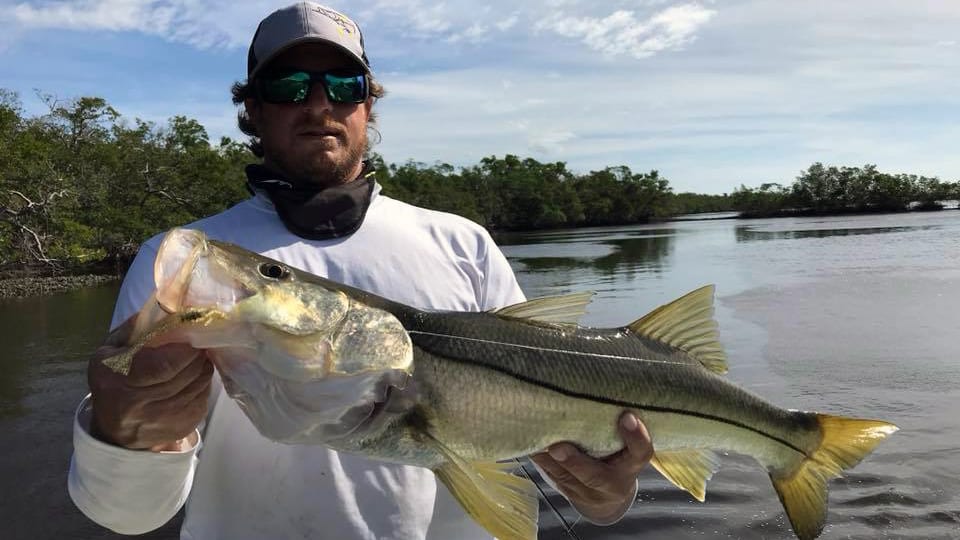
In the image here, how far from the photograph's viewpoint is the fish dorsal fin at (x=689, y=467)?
105 inches

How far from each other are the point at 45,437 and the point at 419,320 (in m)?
11.1

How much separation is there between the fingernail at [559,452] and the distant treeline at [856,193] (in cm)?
14102

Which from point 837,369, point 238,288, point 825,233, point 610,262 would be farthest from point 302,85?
point 825,233

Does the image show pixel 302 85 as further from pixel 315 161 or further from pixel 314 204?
pixel 314 204

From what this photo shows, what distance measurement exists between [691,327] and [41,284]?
106 ft

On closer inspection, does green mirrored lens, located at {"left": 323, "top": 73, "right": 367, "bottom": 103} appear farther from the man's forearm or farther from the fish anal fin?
the fish anal fin

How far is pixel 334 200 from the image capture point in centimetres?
293

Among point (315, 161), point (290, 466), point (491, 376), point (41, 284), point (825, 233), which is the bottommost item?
point (41, 284)

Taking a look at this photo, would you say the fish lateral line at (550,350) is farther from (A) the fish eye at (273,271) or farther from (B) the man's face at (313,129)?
(B) the man's face at (313,129)

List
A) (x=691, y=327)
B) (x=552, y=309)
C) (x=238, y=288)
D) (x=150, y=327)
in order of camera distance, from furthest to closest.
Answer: (x=691, y=327) < (x=552, y=309) < (x=238, y=288) < (x=150, y=327)

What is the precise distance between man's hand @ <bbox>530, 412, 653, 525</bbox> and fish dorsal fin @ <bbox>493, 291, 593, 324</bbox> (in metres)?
0.39

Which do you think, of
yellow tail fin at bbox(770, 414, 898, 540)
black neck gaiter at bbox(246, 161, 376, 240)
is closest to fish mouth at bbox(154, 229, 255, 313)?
black neck gaiter at bbox(246, 161, 376, 240)

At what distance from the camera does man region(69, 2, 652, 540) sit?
205cm

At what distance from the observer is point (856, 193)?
133 meters
